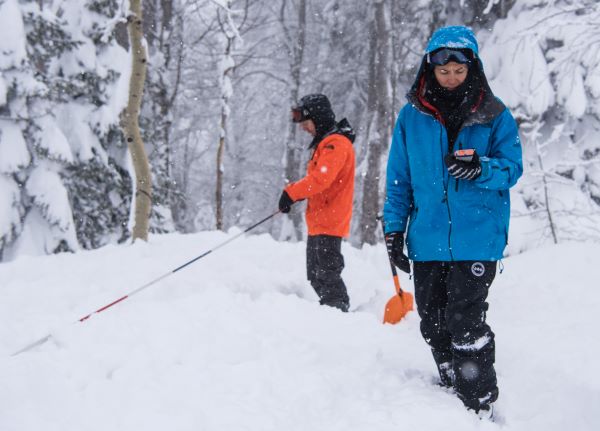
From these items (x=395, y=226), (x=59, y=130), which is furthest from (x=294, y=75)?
(x=395, y=226)

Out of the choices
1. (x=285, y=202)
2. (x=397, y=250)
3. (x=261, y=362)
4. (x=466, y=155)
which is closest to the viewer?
(x=466, y=155)

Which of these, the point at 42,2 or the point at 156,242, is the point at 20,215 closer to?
the point at 156,242

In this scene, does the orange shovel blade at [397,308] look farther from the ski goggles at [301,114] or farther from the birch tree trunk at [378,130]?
the birch tree trunk at [378,130]

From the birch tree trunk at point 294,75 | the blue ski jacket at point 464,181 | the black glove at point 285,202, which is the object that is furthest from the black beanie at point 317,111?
the birch tree trunk at point 294,75

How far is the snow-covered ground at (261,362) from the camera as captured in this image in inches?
111

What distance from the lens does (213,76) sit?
19.9 m

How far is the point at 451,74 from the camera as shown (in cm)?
301

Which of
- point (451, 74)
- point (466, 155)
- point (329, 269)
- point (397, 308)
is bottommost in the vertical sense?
point (397, 308)

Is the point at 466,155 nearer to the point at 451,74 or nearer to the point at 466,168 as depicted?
the point at 466,168

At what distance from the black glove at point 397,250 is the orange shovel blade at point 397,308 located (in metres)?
1.81

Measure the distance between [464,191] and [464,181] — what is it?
0.06 m

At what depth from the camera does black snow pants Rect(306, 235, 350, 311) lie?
5250 millimetres

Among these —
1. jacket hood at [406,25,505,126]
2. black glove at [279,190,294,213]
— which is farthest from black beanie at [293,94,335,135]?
jacket hood at [406,25,505,126]

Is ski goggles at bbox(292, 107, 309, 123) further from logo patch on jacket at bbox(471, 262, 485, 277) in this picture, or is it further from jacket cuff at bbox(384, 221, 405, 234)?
logo patch on jacket at bbox(471, 262, 485, 277)
